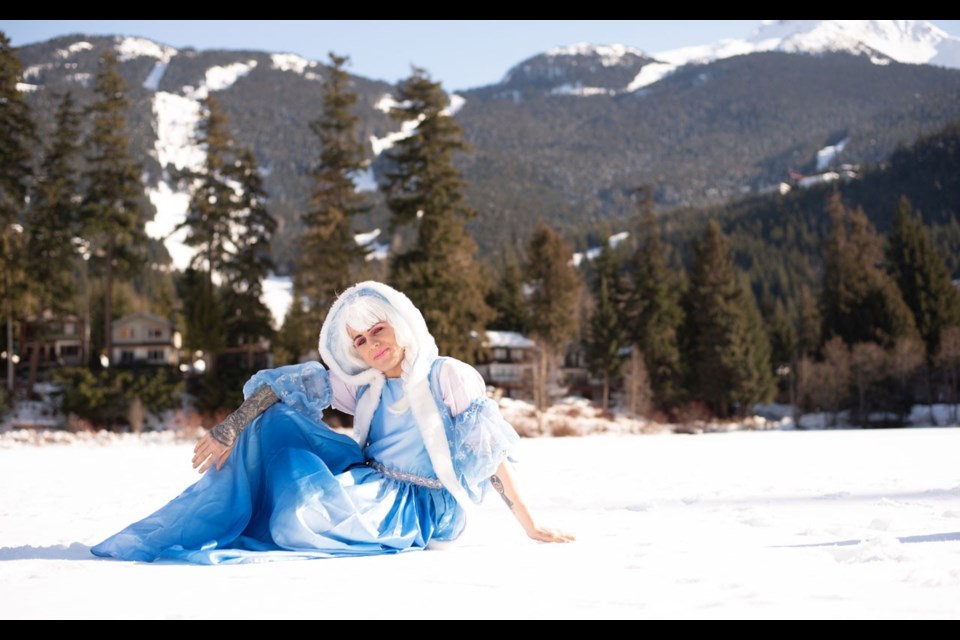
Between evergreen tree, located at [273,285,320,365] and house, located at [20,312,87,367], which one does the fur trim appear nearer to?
evergreen tree, located at [273,285,320,365]

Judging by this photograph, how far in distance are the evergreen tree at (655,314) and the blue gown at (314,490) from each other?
29.0 metres

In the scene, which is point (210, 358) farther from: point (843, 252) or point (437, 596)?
point (437, 596)

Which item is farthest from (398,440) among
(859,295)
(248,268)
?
(859,295)

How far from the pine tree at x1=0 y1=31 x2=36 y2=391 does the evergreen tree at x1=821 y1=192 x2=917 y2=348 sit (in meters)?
28.4

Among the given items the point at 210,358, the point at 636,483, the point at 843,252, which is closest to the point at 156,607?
the point at 636,483

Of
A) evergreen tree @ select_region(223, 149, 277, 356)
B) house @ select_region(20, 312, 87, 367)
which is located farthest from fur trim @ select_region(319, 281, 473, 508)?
house @ select_region(20, 312, 87, 367)

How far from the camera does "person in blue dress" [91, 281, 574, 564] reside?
3594 mm

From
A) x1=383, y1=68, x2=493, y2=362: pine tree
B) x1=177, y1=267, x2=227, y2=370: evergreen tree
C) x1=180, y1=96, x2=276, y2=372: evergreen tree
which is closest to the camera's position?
x1=383, y1=68, x2=493, y2=362: pine tree

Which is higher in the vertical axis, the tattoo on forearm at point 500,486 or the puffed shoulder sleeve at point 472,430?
the puffed shoulder sleeve at point 472,430

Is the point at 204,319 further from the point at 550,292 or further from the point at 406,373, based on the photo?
the point at 406,373

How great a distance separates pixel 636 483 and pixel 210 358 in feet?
78.4

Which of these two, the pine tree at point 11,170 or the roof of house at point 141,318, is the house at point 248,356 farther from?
the roof of house at point 141,318

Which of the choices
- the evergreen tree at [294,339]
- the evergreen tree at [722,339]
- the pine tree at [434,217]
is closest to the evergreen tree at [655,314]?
the evergreen tree at [722,339]

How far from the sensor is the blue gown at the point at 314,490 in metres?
3.57
